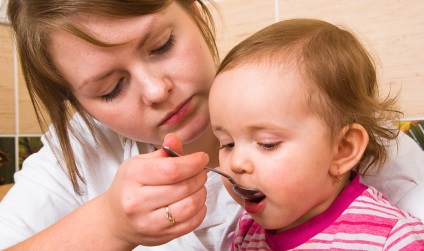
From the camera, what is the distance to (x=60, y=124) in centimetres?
99

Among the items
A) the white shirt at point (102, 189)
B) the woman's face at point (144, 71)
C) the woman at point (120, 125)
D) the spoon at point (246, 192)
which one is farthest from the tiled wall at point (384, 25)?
the spoon at point (246, 192)

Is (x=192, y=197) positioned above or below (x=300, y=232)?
above

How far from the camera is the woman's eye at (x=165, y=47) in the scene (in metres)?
0.79

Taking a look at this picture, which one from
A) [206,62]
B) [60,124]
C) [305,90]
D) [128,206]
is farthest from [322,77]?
[60,124]

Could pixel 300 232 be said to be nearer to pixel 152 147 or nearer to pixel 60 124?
pixel 152 147

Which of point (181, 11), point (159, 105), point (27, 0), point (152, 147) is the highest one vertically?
point (27, 0)

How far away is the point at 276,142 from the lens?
0.67 metres

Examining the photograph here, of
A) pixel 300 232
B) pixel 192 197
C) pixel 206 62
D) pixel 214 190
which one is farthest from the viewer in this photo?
pixel 214 190

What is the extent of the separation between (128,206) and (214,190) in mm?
372

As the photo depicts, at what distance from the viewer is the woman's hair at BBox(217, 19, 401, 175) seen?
0.69 m

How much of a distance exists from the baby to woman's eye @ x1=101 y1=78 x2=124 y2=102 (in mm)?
180

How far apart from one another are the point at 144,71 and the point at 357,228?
1.36 ft

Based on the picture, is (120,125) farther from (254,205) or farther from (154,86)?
(254,205)

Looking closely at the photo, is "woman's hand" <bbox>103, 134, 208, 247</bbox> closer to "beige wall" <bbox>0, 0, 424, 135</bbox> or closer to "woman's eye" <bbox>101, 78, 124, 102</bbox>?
"woman's eye" <bbox>101, 78, 124, 102</bbox>
